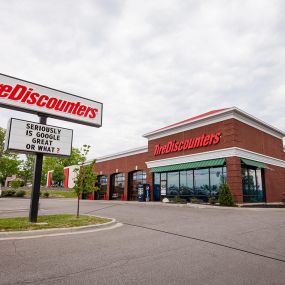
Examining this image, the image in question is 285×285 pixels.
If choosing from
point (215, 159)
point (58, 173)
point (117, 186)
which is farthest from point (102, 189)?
point (58, 173)

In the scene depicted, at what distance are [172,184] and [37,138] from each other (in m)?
18.2

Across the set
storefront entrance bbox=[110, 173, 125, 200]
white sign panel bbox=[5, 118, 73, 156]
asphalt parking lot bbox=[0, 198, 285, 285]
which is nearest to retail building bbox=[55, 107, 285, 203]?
storefront entrance bbox=[110, 173, 125, 200]

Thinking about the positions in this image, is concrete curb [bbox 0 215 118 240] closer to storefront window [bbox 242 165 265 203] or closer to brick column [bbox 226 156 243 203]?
brick column [bbox 226 156 243 203]

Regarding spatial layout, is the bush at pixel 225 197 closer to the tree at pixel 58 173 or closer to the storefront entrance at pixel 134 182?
the storefront entrance at pixel 134 182

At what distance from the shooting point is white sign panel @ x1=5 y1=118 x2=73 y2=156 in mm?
11320

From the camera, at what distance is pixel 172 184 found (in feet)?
90.6

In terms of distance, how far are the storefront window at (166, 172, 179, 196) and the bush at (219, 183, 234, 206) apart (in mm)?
6859

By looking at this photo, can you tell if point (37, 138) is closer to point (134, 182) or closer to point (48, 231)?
point (48, 231)

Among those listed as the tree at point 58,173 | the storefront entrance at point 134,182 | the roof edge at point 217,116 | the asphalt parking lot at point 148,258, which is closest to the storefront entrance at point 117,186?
the storefront entrance at point 134,182

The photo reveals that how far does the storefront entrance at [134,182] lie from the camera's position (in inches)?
1265

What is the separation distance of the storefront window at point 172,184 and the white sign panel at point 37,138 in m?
16.3

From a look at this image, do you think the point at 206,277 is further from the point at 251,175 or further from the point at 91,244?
the point at 251,175

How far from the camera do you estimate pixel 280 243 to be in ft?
24.6

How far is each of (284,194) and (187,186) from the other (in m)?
11.3
